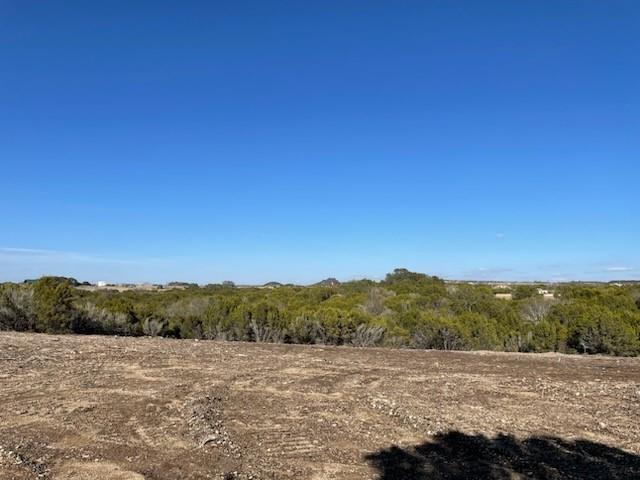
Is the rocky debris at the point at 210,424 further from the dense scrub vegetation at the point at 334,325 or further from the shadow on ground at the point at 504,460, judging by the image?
the dense scrub vegetation at the point at 334,325

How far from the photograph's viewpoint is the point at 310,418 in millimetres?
8258

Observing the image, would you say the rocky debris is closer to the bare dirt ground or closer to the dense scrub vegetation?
the bare dirt ground

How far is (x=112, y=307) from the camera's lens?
2734cm

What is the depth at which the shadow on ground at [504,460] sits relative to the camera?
6.12 metres

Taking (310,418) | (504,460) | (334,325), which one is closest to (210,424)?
(310,418)

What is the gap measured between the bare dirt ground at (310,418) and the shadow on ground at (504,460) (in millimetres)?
21

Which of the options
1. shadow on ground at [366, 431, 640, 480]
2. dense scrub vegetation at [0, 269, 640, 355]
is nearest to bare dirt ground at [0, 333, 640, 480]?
shadow on ground at [366, 431, 640, 480]

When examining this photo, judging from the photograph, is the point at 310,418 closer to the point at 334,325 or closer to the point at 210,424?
the point at 210,424

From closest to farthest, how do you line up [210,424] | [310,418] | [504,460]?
[504,460], [210,424], [310,418]

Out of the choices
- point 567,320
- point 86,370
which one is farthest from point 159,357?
point 567,320

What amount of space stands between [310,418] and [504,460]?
269cm

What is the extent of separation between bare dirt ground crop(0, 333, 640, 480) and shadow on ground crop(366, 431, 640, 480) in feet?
0.07

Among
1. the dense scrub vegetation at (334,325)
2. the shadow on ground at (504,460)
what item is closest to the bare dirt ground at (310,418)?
the shadow on ground at (504,460)

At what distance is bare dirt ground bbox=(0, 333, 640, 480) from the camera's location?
6.28 m
